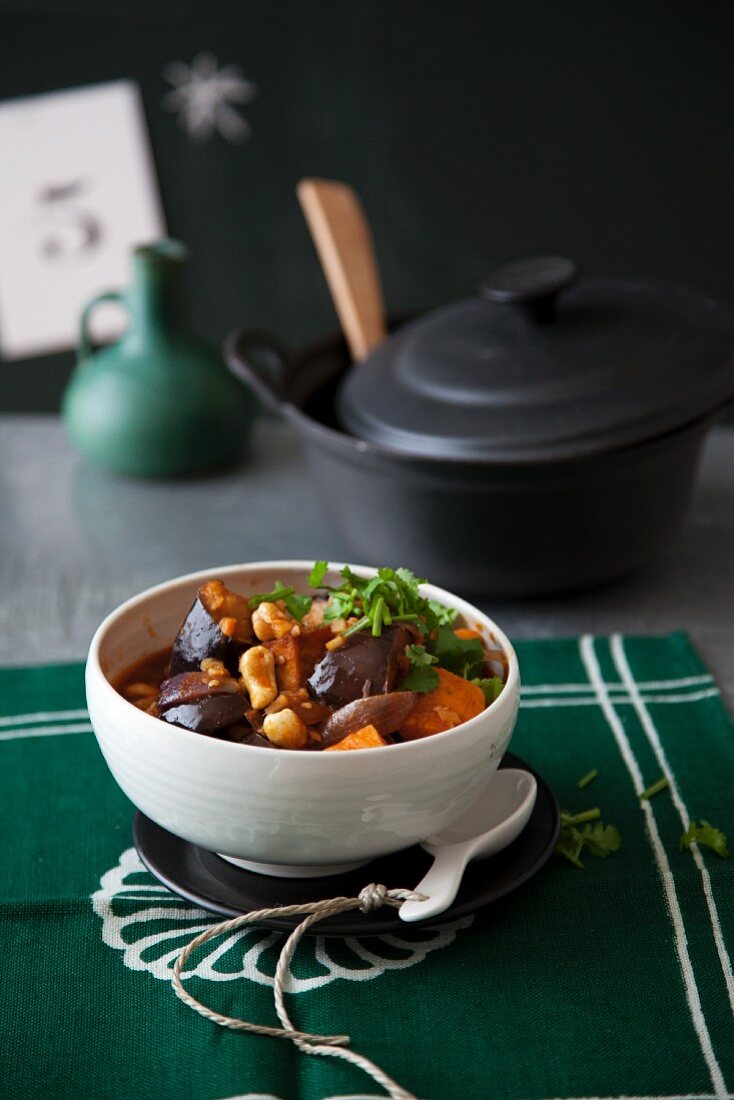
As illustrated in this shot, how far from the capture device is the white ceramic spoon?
736 millimetres

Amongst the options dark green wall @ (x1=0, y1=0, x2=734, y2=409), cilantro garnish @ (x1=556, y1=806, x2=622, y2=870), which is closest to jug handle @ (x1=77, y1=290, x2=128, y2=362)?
dark green wall @ (x1=0, y1=0, x2=734, y2=409)

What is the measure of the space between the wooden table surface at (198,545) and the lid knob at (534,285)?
0.32 metres

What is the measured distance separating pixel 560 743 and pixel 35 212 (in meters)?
1.40

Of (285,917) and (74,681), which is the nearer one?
(285,917)

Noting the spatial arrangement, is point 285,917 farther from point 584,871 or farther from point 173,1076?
point 584,871

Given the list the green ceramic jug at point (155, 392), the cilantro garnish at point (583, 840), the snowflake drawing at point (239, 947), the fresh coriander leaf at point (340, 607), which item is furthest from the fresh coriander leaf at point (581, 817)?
the green ceramic jug at point (155, 392)

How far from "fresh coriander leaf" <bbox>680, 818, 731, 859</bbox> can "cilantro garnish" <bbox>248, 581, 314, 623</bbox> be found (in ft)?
1.06

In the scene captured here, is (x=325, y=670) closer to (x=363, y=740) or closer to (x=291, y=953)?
(x=363, y=740)

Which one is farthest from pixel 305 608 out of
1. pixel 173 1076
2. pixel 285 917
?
pixel 173 1076

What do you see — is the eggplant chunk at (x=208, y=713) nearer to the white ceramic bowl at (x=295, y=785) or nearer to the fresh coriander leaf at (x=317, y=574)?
the white ceramic bowl at (x=295, y=785)

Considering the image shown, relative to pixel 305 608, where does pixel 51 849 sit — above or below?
below

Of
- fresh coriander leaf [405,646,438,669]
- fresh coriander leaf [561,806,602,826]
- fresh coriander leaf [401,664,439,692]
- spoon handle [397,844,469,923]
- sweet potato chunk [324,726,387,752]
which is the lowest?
fresh coriander leaf [561,806,602,826]

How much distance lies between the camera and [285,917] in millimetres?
750

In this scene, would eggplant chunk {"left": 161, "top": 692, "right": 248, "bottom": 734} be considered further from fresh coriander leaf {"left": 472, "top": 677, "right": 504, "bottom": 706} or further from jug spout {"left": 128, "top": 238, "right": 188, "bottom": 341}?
jug spout {"left": 128, "top": 238, "right": 188, "bottom": 341}
